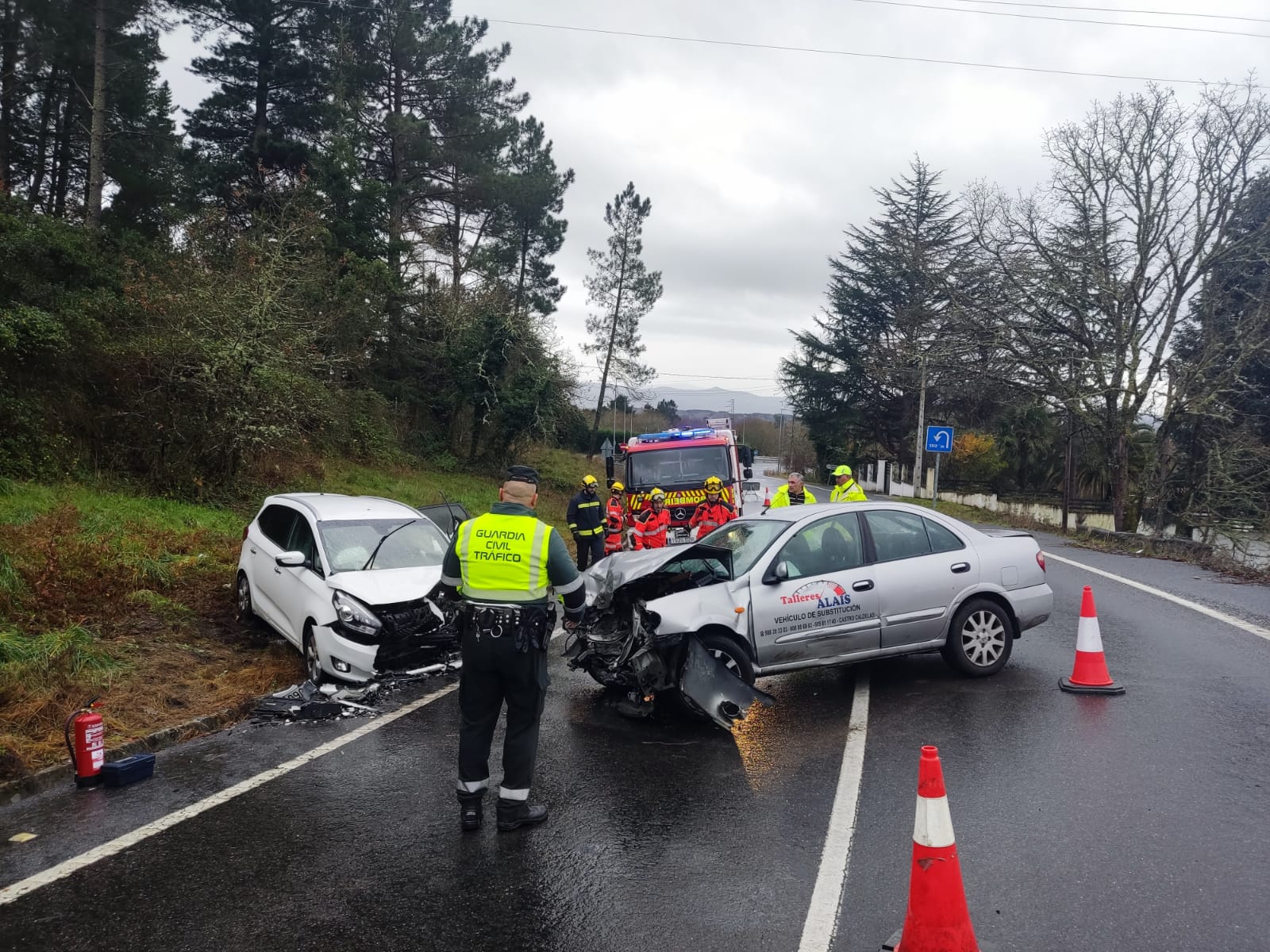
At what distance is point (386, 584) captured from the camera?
813 cm

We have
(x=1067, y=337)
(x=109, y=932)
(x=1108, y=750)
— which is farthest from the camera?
(x=1067, y=337)

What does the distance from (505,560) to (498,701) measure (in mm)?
764

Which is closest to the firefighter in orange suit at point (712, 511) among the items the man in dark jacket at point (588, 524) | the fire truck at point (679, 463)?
the man in dark jacket at point (588, 524)

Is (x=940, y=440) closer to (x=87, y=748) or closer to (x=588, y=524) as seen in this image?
(x=588, y=524)

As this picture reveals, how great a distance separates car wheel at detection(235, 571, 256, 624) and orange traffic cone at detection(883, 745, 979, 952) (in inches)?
320

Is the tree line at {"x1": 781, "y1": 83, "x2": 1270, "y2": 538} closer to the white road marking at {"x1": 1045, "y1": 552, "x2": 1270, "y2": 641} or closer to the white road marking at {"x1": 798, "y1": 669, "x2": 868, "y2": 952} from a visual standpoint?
the white road marking at {"x1": 1045, "y1": 552, "x2": 1270, "y2": 641}

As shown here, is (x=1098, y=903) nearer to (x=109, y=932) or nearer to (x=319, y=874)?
(x=319, y=874)

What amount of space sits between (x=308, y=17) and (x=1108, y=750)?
30.5m

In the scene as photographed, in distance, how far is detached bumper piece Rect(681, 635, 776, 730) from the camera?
20.2 feet

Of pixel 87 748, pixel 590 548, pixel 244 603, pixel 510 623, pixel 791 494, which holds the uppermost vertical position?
pixel 791 494

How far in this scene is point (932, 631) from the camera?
7.52m

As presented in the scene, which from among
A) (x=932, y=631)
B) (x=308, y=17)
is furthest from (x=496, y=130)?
(x=932, y=631)

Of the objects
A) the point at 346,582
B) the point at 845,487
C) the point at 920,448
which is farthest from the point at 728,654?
the point at 920,448

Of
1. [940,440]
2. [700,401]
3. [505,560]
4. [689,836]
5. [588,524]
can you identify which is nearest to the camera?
[689,836]
